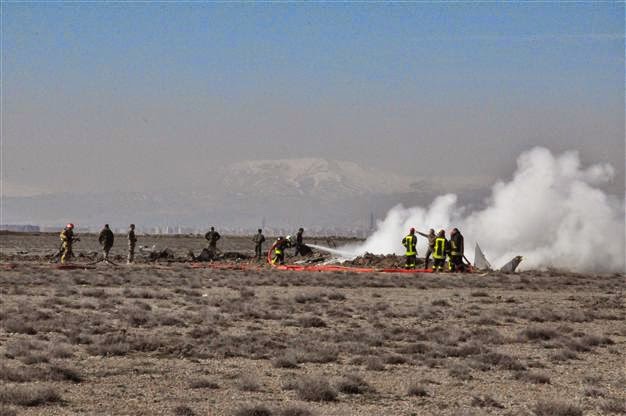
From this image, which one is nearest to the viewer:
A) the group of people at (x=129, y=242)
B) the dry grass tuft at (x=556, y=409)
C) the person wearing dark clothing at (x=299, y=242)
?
the dry grass tuft at (x=556, y=409)

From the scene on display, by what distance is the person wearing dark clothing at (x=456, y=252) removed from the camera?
39.8 metres

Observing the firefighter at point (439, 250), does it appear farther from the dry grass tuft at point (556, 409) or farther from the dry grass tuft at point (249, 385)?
the dry grass tuft at point (556, 409)

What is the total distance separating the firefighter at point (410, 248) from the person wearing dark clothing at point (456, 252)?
153 cm

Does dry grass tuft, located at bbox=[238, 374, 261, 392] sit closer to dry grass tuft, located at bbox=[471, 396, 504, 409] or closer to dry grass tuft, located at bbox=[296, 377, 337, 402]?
dry grass tuft, located at bbox=[296, 377, 337, 402]

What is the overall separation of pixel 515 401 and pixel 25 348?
756 centimetres

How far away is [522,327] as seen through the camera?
2239cm

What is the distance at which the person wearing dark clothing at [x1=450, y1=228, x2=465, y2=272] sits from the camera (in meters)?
39.8

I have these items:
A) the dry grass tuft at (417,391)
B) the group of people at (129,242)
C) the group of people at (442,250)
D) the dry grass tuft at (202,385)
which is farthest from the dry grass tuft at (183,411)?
the group of people at (129,242)

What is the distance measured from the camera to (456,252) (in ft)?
132

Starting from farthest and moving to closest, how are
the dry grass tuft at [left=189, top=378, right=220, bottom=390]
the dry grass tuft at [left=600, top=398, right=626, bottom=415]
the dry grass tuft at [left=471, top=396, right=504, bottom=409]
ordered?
the dry grass tuft at [left=189, top=378, right=220, bottom=390] < the dry grass tuft at [left=471, top=396, right=504, bottom=409] < the dry grass tuft at [left=600, top=398, right=626, bottom=415]

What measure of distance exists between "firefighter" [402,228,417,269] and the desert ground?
8509 millimetres

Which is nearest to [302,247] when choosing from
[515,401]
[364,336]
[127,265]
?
[127,265]

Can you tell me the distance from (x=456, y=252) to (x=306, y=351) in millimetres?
24045

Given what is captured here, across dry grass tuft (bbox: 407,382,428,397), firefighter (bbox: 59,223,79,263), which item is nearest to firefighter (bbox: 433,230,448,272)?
firefighter (bbox: 59,223,79,263)
